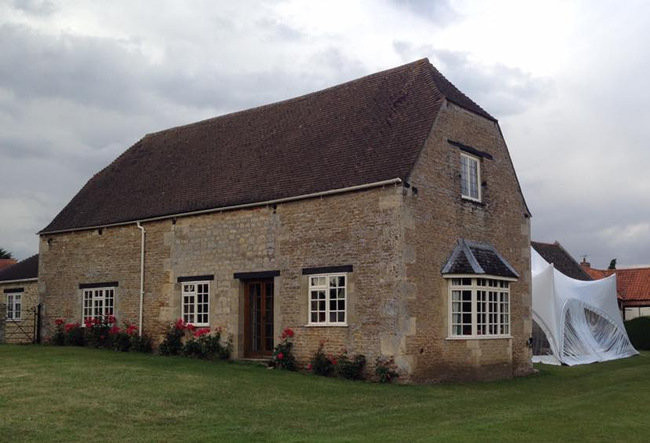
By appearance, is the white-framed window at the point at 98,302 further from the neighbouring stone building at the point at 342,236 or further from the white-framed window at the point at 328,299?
the white-framed window at the point at 328,299

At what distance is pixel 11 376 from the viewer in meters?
15.4

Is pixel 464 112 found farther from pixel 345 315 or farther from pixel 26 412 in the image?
pixel 26 412

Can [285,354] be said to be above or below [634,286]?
below

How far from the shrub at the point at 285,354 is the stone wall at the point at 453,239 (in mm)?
3348

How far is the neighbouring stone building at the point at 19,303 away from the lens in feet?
94.1

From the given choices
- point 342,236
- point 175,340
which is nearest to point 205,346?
point 175,340

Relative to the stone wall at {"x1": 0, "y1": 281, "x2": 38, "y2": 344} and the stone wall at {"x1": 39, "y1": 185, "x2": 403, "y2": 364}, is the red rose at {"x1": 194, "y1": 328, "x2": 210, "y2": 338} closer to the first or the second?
the stone wall at {"x1": 39, "y1": 185, "x2": 403, "y2": 364}

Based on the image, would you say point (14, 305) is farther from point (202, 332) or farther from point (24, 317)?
point (202, 332)

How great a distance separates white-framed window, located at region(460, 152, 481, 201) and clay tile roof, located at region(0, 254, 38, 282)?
18.7 metres

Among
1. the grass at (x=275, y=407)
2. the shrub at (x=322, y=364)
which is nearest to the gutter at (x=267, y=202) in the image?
the shrub at (x=322, y=364)

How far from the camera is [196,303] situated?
2209cm

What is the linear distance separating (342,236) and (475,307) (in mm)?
3904

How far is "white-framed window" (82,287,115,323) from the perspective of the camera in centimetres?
2484

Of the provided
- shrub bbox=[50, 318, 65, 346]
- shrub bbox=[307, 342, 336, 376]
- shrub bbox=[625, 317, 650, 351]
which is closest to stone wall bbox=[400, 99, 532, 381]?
shrub bbox=[307, 342, 336, 376]
